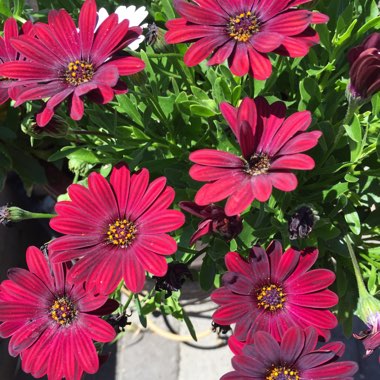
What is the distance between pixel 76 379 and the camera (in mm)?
660

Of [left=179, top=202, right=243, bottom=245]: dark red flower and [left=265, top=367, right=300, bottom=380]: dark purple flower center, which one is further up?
[left=179, top=202, right=243, bottom=245]: dark red flower

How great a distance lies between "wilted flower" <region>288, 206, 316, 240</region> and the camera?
0.69 meters

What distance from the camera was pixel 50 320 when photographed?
2.35 feet

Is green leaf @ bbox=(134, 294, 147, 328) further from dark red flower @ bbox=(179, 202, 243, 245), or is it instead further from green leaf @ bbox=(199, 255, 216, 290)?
dark red flower @ bbox=(179, 202, 243, 245)

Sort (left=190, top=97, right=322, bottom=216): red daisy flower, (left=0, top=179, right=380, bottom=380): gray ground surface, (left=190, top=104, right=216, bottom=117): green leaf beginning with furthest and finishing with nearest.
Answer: (left=0, top=179, right=380, bottom=380): gray ground surface < (left=190, top=104, right=216, bottom=117): green leaf < (left=190, top=97, right=322, bottom=216): red daisy flower

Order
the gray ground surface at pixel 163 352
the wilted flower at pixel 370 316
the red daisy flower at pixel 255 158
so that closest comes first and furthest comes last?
the red daisy flower at pixel 255 158, the wilted flower at pixel 370 316, the gray ground surface at pixel 163 352

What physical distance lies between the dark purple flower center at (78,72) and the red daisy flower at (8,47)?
8cm

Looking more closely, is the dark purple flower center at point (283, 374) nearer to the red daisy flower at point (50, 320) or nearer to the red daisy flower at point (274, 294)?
the red daisy flower at point (274, 294)

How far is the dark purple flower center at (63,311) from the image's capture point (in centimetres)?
71

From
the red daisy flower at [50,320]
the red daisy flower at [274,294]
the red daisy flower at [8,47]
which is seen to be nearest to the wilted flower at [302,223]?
the red daisy flower at [274,294]

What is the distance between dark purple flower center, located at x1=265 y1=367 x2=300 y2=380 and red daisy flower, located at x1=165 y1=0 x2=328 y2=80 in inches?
13.0

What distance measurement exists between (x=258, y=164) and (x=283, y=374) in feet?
0.79

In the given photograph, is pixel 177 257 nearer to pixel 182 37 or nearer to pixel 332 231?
pixel 332 231

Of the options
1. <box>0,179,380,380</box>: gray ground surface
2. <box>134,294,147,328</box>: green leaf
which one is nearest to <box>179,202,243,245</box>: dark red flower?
<box>134,294,147,328</box>: green leaf
